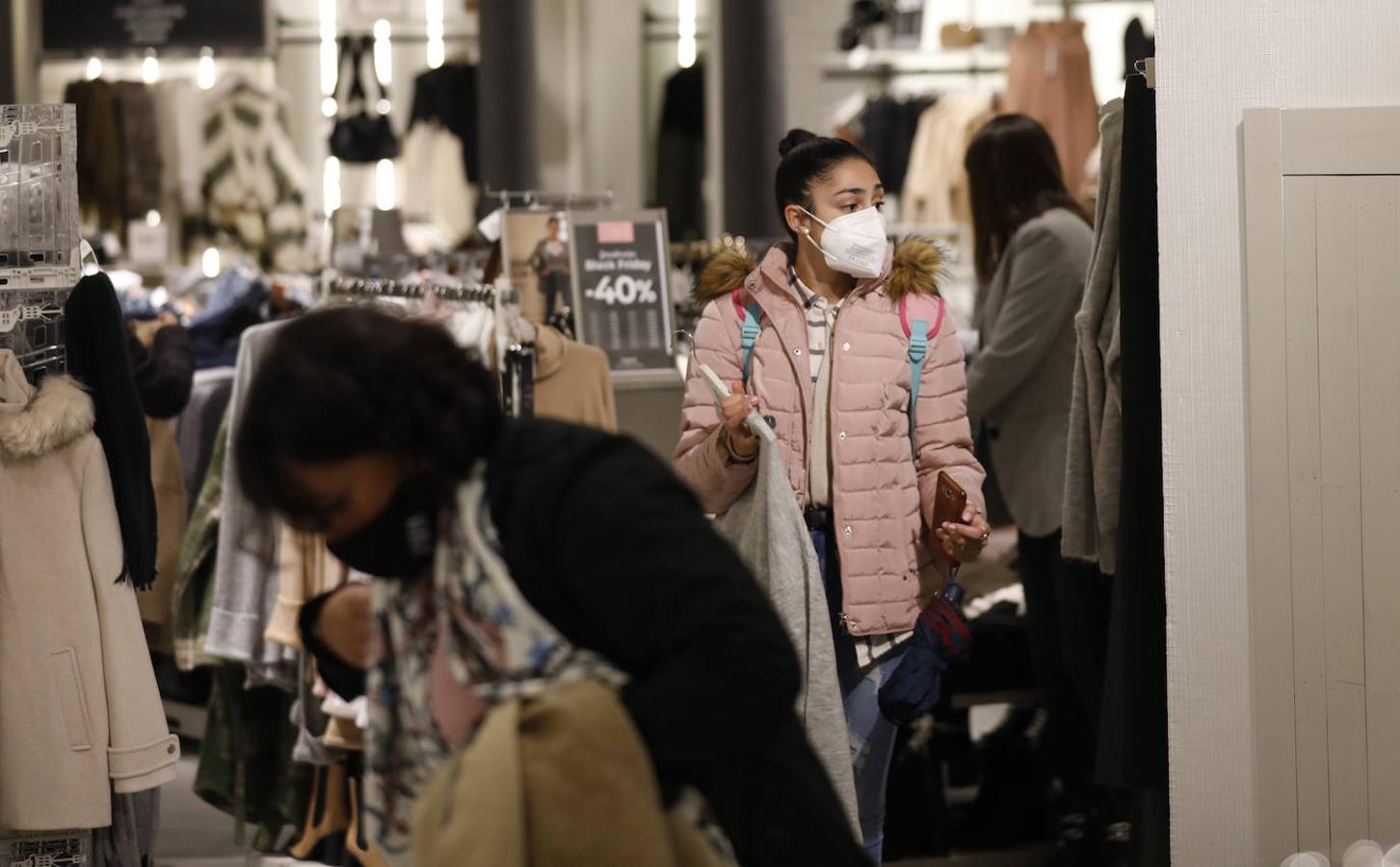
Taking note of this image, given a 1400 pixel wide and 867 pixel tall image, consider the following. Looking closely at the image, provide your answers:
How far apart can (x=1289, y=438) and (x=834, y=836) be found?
5.40 ft

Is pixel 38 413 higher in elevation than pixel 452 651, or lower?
higher

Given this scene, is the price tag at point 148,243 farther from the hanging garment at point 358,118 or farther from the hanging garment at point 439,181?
the hanging garment at point 439,181

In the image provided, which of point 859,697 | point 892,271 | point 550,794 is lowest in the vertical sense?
point 859,697

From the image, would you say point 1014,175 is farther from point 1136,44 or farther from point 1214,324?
point 1214,324

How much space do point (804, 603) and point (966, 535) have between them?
333mm

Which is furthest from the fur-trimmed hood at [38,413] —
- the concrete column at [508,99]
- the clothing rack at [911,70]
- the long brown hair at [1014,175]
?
the clothing rack at [911,70]

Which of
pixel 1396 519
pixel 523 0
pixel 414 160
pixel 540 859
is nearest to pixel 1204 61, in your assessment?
pixel 1396 519

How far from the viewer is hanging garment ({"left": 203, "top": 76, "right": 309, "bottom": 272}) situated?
9.76 metres

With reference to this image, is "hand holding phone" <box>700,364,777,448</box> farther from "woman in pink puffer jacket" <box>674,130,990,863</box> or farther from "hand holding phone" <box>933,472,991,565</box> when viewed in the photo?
"hand holding phone" <box>933,472,991,565</box>


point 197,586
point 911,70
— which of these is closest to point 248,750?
point 197,586

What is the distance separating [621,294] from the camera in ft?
15.1

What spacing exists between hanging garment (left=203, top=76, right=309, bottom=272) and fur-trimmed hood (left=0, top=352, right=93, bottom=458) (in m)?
6.56

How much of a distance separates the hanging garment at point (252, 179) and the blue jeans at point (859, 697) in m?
6.92

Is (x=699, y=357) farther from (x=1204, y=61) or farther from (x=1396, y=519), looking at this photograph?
(x=1396, y=519)
